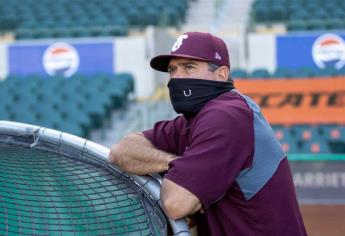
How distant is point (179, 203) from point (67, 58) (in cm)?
1077

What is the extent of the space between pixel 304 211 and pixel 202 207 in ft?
10.3

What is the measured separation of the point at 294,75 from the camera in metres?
9.95

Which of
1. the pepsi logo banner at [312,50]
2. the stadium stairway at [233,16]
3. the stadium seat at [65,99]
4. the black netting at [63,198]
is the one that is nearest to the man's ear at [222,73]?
the black netting at [63,198]

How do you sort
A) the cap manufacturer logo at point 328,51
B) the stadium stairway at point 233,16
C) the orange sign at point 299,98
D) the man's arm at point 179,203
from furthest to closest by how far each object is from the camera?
the stadium stairway at point 233,16
the cap manufacturer logo at point 328,51
the orange sign at point 299,98
the man's arm at point 179,203

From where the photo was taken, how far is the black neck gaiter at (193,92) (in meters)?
2.05

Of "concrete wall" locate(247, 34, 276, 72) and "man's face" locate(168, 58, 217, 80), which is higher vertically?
"man's face" locate(168, 58, 217, 80)

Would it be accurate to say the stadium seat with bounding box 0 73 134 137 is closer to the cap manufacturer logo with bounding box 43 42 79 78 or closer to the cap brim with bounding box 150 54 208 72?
the cap manufacturer logo with bounding box 43 42 79 78

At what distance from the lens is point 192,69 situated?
207cm

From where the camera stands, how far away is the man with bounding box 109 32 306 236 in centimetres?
191

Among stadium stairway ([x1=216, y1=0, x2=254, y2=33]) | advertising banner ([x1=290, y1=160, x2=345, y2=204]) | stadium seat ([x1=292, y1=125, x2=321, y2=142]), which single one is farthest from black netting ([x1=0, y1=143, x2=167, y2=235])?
stadium stairway ([x1=216, y1=0, x2=254, y2=33])

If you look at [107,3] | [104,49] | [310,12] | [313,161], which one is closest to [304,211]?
[313,161]

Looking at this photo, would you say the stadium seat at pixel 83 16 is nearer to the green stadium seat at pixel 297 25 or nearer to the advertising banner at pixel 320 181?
the green stadium seat at pixel 297 25

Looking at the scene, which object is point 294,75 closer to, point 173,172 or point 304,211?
point 304,211

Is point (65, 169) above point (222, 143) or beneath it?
beneath
